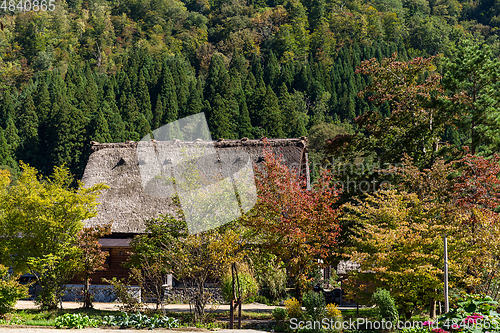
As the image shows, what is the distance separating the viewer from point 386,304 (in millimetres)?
13961

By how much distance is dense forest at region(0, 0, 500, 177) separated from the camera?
62.1 metres

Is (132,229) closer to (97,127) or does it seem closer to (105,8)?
(97,127)

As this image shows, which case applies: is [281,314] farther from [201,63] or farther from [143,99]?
[201,63]

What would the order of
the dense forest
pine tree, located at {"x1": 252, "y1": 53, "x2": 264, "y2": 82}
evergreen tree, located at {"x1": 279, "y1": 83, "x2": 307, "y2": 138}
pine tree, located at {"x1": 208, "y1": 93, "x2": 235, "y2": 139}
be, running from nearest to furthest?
pine tree, located at {"x1": 208, "y1": 93, "x2": 235, "y2": 139}, the dense forest, evergreen tree, located at {"x1": 279, "y1": 83, "x2": 307, "y2": 138}, pine tree, located at {"x1": 252, "y1": 53, "x2": 264, "y2": 82}

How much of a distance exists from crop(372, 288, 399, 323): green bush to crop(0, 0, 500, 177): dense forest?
148ft

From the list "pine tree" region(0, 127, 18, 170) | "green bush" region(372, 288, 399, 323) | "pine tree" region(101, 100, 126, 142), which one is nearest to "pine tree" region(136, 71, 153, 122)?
"pine tree" region(101, 100, 126, 142)

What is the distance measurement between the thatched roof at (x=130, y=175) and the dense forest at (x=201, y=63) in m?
29.0

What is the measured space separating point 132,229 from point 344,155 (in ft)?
31.4

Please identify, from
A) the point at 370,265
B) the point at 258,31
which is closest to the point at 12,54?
the point at 258,31

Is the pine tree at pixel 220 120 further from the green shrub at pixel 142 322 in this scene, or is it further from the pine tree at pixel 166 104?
the green shrub at pixel 142 322

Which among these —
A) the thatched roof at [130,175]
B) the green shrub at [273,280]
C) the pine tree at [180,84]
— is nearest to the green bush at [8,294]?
the thatched roof at [130,175]

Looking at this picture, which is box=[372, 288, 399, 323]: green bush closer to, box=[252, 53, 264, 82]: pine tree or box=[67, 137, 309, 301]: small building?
box=[67, 137, 309, 301]: small building

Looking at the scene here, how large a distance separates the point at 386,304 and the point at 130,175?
51.5 ft

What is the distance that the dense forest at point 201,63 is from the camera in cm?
6209
